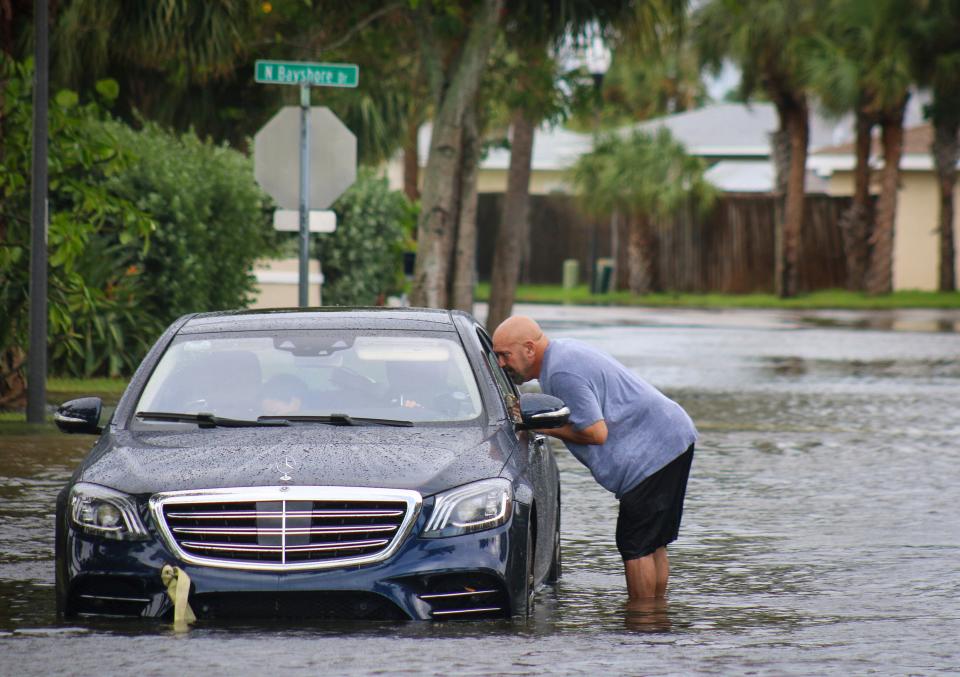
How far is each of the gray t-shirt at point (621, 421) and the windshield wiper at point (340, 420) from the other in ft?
2.86

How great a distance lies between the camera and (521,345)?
8.65 meters

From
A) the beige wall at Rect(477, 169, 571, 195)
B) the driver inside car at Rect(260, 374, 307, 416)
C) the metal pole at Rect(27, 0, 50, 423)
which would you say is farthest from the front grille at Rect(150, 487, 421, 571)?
the beige wall at Rect(477, 169, 571, 195)

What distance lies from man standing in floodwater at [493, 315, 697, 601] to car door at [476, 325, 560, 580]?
0.12m

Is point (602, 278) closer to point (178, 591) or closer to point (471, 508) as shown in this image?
point (471, 508)

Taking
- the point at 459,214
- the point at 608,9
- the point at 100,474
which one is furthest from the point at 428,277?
the point at 100,474

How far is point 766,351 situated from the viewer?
1144 inches

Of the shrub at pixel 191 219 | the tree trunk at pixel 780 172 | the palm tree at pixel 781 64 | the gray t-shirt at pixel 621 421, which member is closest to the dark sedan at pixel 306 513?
the gray t-shirt at pixel 621 421

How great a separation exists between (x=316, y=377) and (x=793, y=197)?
39496 mm

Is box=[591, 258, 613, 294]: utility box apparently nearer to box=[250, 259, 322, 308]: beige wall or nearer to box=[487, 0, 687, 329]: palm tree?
box=[487, 0, 687, 329]: palm tree

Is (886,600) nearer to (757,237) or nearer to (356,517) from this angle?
(356,517)

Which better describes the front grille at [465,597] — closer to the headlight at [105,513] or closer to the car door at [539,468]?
the car door at [539,468]

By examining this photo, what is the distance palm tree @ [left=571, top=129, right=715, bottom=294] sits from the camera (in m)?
47.5

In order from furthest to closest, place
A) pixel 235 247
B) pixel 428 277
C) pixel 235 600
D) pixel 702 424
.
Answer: pixel 428 277 < pixel 235 247 < pixel 702 424 < pixel 235 600

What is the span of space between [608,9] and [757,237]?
2769 centimetres
